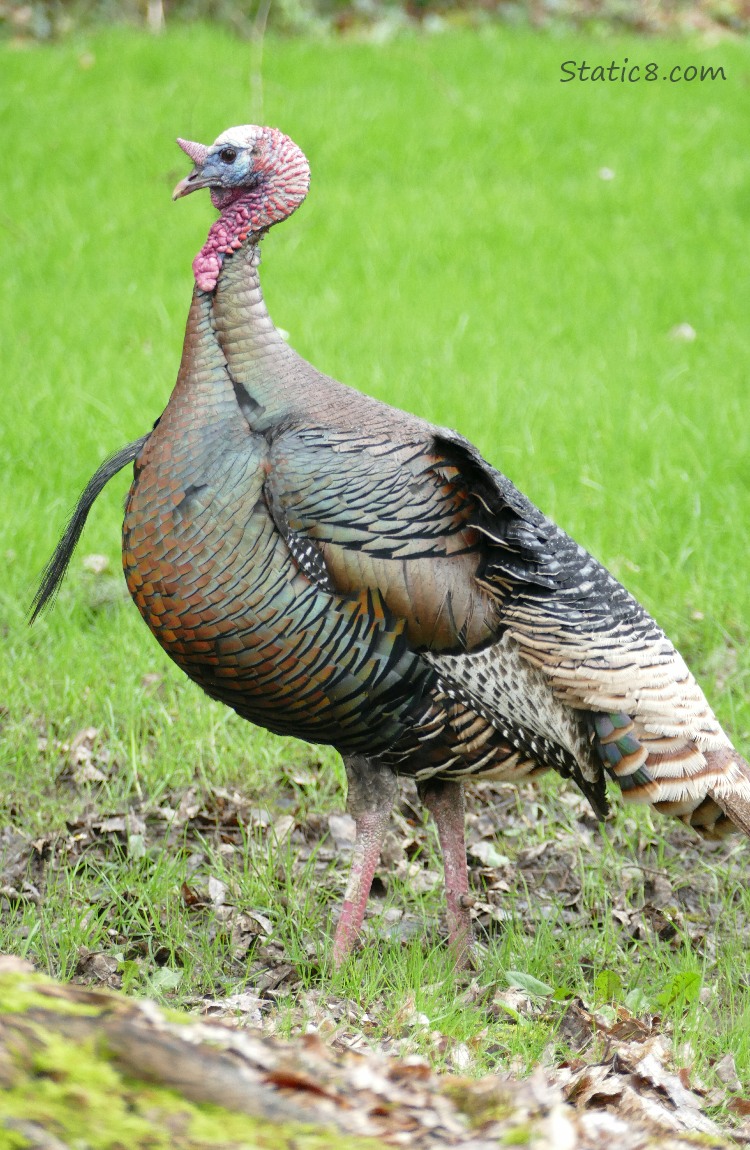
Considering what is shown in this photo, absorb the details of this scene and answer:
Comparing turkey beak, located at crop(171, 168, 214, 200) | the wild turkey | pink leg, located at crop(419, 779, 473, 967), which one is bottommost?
pink leg, located at crop(419, 779, 473, 967)

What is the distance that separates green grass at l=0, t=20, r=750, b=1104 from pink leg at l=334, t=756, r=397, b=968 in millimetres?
175

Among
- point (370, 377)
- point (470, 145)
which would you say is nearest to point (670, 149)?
point (470, 145)

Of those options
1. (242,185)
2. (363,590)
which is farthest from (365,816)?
(242,185)

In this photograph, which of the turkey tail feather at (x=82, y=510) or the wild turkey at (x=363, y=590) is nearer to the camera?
the wild turkey at (x=363, y=590)

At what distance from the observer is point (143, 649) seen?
4.90 metres

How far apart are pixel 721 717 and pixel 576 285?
412cm

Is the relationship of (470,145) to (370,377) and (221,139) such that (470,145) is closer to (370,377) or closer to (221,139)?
(370,377)

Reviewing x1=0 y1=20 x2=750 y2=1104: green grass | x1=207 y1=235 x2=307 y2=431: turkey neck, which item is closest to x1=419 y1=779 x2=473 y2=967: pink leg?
x1=0 y1=20 x2=750 y2=1104: green grass

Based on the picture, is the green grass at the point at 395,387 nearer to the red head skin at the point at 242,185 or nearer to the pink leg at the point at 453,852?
the pink leg at the point at 453,852

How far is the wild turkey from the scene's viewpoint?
10.2 feet

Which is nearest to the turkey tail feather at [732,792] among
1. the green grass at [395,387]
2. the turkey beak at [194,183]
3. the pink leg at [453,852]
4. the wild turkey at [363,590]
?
the wild turkey at [363,590]

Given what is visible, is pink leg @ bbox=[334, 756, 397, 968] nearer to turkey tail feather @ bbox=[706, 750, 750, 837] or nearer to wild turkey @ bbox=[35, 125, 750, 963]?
wild turkey @ bbox=[35, 125, 750, 963]

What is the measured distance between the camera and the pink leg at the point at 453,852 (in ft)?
11.9

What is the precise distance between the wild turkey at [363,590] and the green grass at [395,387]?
20.0 inches
